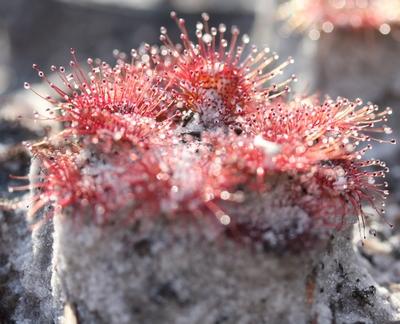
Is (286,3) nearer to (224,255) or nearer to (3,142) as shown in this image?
(3,142)

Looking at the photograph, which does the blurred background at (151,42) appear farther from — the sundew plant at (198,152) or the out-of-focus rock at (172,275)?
the out-of-focus rock at (172,275)

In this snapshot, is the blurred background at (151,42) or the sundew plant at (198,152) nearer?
the sundew plant at (198,152)

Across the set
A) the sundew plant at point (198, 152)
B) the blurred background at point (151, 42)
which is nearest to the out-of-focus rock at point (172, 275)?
the sundew plant at point (198, 152)

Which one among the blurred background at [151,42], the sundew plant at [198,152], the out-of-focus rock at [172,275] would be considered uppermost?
the blurred background at [151,42]

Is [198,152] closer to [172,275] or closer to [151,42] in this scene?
[172,275]

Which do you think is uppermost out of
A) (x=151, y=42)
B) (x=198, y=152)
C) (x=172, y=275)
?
(x=151, y=42)

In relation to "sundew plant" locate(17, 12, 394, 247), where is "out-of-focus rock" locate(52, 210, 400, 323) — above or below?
below

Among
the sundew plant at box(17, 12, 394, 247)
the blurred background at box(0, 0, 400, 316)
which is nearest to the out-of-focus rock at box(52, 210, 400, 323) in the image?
the sundew plant at box(17, 12, 394, 247)

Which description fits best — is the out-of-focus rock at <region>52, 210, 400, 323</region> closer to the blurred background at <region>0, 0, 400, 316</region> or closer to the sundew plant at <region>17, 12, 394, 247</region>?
the sundew plant at <region>17, 12, 394, 247</region>

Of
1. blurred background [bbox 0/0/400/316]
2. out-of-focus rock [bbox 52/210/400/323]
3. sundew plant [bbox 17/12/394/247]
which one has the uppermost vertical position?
blurred background [bbox 0/0/400/316]

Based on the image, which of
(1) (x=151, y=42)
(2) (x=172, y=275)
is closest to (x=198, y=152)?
(2) (x=172, y=275)

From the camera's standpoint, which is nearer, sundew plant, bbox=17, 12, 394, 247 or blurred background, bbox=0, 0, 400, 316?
sundew plant, bbox=17, 12, 394, 247

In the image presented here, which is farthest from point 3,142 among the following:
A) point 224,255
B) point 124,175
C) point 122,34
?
→ point 122,34
